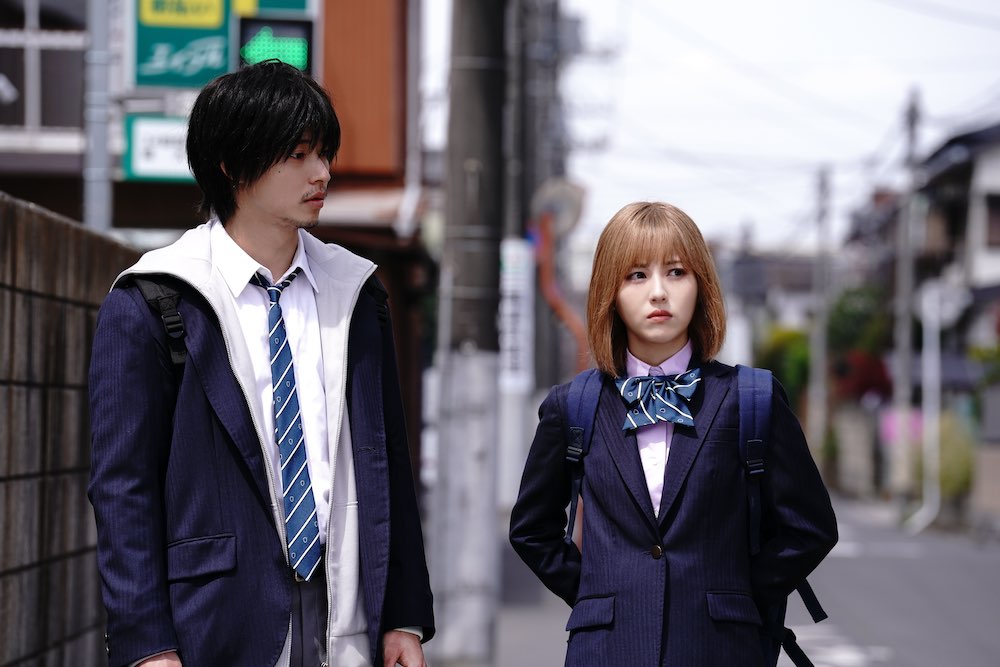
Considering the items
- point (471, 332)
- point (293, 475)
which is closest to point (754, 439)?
point (293, 475)

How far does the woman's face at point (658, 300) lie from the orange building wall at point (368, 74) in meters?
9.73

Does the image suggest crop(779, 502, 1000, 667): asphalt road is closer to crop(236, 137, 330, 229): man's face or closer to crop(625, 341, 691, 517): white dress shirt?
crop(625, 341, 691, 517): white dress shirt

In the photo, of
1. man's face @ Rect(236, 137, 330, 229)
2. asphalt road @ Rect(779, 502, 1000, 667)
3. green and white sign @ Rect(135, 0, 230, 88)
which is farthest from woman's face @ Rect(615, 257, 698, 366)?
green and white sign @ Rect(135, 0, 230, 88)

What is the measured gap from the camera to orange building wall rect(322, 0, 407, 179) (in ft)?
41.6

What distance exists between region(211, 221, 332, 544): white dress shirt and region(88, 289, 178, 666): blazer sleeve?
0.57 feet

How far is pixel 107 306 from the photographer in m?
2.68

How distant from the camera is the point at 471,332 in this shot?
24.7 ft

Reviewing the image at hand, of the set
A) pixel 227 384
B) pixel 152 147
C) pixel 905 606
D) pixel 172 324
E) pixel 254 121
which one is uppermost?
pixel 152 147

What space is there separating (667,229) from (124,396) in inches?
48.1

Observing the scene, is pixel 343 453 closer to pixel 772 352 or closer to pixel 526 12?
pixel 526 12

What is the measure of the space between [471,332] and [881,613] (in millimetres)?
5900

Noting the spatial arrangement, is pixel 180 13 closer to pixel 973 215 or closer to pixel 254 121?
pixel 254 121

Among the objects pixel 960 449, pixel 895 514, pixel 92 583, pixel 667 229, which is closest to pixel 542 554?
pixel 667 229

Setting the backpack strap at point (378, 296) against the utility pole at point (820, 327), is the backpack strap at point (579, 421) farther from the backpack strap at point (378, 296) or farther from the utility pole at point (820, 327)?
the utility pole at point (820, 327)
